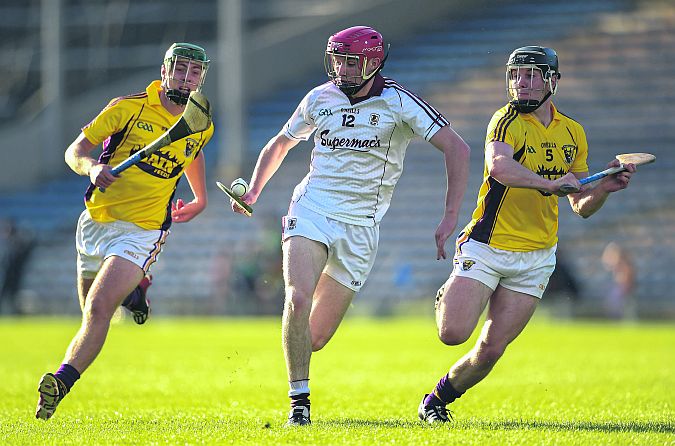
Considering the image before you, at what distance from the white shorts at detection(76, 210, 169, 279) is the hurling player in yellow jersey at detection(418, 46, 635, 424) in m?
1.85

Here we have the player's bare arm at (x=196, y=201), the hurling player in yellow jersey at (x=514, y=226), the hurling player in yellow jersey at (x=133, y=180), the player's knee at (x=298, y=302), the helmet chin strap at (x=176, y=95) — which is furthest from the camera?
the player's bare arm at (x=196, y=201)

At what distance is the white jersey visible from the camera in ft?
25.1

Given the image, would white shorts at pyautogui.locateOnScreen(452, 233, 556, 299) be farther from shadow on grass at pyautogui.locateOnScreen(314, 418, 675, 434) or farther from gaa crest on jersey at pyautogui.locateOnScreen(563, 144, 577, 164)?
shadow on grass at pyautogui.locateOnScreen(314, 418, 675, 434)

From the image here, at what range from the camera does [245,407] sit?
8812 millimetres

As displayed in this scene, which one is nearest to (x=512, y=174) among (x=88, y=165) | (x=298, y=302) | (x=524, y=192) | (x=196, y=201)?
(x=524, y=192)

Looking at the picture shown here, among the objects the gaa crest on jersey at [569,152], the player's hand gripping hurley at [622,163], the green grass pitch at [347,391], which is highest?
the gaa crest on jersey at [569,152]

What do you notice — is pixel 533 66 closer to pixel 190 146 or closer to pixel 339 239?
pixel 339 239

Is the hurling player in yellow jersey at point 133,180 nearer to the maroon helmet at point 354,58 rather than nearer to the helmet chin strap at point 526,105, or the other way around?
the maroon helmet at point 354,58

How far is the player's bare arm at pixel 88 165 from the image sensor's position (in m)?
7.46

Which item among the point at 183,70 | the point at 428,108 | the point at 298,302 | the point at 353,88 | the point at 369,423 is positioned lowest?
the point at 369,423

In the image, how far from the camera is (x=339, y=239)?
302 inches

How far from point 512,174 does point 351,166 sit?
101cm

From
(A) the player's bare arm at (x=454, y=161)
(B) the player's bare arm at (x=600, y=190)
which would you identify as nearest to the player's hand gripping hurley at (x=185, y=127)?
(A) the player's bare arm at (x=454, y=161)

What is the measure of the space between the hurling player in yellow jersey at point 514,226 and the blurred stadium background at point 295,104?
14274 millimetres
